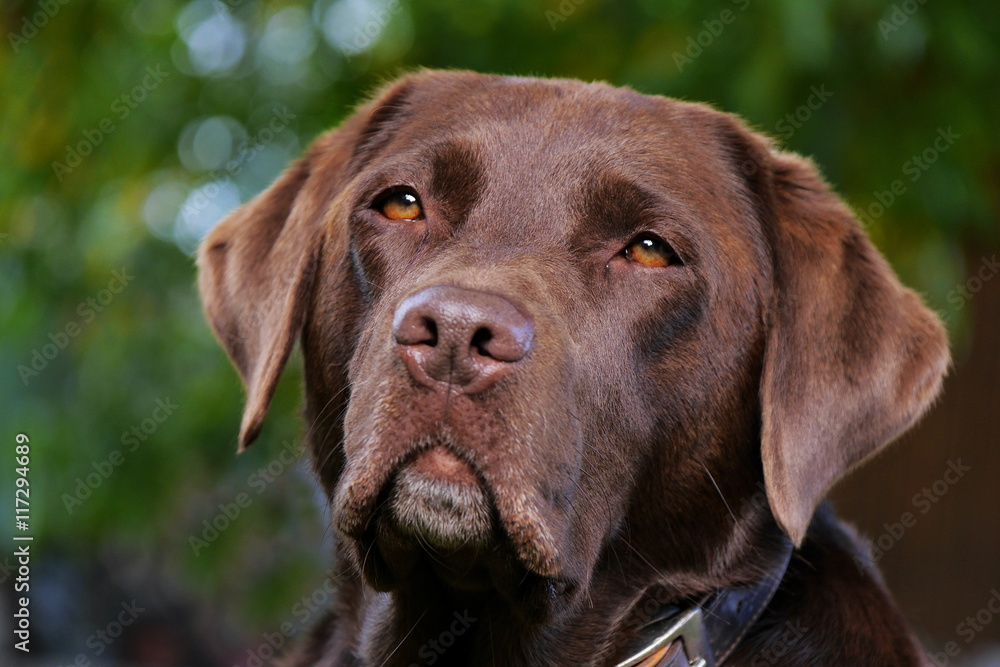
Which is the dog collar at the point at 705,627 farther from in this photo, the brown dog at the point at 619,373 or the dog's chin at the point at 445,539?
the dog's chin at the point at 445,539

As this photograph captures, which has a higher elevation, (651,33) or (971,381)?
(651,33)

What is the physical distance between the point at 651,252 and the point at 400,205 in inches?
26.1

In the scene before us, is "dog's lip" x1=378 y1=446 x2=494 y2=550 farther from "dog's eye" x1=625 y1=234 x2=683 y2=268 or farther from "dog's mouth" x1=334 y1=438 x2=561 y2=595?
"dog's eye" x1=625 y1=234 x2=683 y2=268

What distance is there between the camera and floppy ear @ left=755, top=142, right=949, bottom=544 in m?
2.58

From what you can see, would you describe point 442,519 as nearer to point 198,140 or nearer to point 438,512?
point 438,512

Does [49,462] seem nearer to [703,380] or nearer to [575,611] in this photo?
[575,611]

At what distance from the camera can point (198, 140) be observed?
4.35 metres

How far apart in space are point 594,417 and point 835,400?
68cm

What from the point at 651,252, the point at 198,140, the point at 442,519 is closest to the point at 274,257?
the point at 651,252

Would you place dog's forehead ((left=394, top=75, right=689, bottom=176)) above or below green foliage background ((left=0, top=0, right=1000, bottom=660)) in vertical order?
above

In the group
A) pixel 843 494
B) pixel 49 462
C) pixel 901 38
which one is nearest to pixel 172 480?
pixel 49 462


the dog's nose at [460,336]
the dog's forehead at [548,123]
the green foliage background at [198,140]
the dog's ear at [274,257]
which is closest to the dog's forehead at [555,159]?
the dog's forehead at [548,123]

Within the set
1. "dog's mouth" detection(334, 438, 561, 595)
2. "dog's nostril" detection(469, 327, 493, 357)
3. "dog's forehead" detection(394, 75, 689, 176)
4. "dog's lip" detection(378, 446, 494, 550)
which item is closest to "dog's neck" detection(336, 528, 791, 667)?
"dog's mouth" detection(334, 438, 561, 595)

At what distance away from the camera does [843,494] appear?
8.21 m
